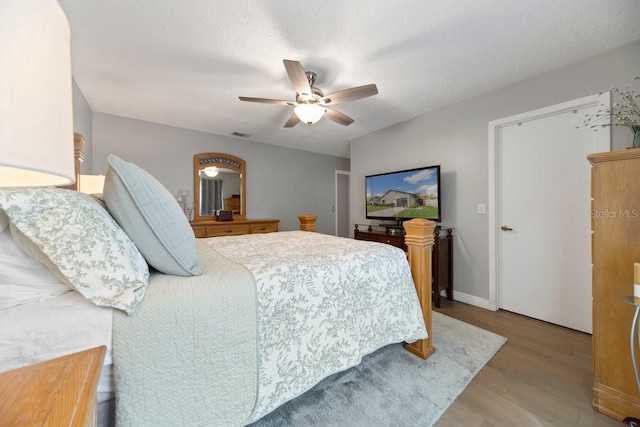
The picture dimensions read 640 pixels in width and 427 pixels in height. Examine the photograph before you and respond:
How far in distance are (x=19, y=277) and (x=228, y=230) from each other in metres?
2.91

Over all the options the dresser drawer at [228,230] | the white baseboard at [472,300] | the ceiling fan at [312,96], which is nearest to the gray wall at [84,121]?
the dresser drawer at [228,230]

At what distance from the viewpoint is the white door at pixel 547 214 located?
2.07m

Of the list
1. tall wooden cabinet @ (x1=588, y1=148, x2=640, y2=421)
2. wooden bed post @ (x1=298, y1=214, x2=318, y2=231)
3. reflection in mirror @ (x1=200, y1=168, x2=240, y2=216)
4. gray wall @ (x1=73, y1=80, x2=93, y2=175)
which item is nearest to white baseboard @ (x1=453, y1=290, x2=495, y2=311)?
tall wooden cabinet @ (x1=588, y1=148, x2=640, y2=421)

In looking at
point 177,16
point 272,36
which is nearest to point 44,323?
point 177,16

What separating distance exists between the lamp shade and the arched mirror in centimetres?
366

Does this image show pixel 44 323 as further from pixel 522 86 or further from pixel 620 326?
pixel 522 86

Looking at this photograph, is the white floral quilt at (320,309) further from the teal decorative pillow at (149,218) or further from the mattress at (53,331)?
the mattress at (53,331)

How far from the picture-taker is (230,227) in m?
3.63

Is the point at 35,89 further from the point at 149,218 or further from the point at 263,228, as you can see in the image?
the point at 263,228

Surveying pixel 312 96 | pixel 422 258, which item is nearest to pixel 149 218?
pixel 422 258

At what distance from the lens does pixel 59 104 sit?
379 mm

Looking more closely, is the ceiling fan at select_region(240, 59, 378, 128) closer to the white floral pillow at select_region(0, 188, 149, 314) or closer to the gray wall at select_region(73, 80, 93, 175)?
the white floral pillow at select_region(0, 188, 149, 314)

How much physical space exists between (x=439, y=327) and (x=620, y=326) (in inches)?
44.1

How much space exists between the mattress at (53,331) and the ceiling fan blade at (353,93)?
1.97 m
